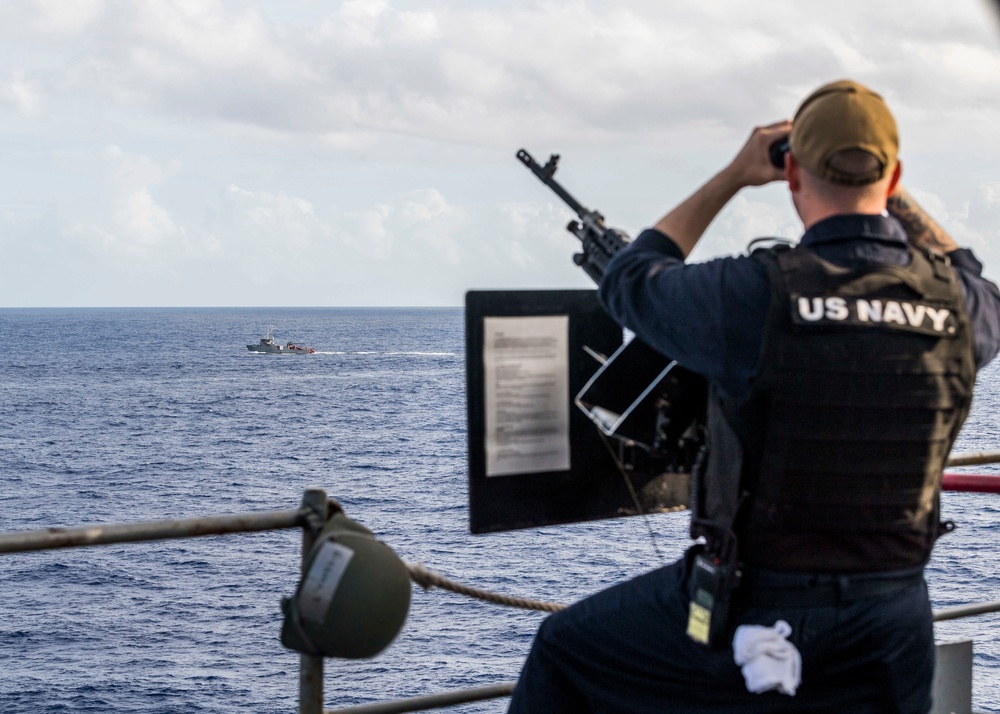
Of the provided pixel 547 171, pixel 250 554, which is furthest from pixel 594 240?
pixel 250 554

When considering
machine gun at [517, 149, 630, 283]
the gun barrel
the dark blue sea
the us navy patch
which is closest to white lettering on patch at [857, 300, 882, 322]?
the us navy patch

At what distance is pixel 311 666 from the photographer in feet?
10.7

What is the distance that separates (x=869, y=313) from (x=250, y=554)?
6792cm

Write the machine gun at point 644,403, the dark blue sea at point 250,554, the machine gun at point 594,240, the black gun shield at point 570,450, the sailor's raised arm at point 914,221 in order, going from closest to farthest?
the sailor's raised arm at point 914,221
the machine gun at point 644,403
the black gun shield at point 570,450
the machine gun at point 594,240
the dark blue sea at point 250,554

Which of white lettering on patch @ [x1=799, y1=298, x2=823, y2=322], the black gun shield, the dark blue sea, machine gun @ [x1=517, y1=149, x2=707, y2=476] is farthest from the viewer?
the dark blue sea

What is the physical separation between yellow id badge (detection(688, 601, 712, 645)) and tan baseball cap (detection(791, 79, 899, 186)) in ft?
3.48

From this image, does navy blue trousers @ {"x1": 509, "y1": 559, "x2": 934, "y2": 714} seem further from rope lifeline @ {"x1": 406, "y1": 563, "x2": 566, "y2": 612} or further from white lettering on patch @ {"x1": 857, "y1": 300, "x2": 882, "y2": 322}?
white lettering on patch @ {"x1": 857, "y1": 300, "x2": 882, "y2": 322}

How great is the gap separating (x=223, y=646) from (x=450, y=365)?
10461cm

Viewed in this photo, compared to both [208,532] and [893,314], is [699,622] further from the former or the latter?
[208,532]

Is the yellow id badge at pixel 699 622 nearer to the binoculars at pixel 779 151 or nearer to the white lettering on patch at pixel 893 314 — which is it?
the white lettering on patch at pixel 893 314

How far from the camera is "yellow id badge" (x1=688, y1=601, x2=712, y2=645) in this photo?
2.71m

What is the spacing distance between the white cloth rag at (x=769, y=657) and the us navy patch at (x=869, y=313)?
72cm

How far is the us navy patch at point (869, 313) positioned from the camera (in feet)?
8.43

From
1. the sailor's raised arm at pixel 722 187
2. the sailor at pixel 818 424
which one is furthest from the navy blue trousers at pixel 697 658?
the sailor's raised arm at pixel 722 187
